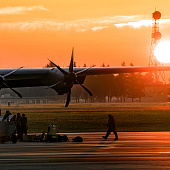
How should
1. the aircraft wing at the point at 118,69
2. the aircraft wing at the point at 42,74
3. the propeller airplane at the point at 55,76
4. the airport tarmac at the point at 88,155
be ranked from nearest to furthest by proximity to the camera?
the airport tarmac at the point at 88,155
the propeller airplane at the point at 55,76
the aircraft wing at the point at 42,74
the aircraft wing at the point at 118,69

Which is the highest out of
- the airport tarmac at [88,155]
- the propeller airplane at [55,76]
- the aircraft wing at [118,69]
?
the aircraft wing at [118,69]

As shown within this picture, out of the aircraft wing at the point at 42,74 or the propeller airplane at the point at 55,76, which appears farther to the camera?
the aircraft wing at the point at 42,74

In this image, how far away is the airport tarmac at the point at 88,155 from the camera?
22141 mm

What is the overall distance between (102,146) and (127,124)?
80.3 feet

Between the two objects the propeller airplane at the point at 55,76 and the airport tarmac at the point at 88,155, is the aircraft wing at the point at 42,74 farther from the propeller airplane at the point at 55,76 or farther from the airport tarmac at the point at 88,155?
the airport tarmac at the point at 88,155

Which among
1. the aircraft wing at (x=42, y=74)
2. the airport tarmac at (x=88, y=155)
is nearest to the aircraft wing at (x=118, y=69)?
the aircraft wing at (x=42, y=74)

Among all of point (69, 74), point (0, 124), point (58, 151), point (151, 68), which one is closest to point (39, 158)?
point (58, 151)

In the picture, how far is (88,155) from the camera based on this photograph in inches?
1011

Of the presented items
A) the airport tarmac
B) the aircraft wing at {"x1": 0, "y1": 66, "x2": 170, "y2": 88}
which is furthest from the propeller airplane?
the airport tarmac

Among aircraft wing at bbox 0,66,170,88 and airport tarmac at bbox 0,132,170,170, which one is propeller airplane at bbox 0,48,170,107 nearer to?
aircraft wing at bbox 0,66,170,88

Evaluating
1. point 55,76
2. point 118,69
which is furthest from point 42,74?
point 118,69

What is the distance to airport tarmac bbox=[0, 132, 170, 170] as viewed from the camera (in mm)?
22141

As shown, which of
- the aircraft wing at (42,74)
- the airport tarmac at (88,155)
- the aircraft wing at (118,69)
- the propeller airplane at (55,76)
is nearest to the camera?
the airport tarmac at (88,155)

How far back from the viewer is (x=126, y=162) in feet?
75.3
